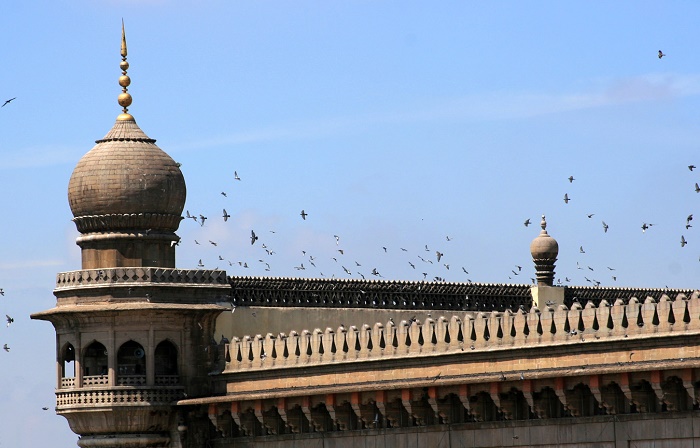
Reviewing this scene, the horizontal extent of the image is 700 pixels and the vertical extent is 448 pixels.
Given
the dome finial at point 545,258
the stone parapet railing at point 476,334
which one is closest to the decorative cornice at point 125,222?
the stone parapet railing at point 476,334

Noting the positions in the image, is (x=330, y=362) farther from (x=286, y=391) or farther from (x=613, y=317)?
(x=613, y=317)

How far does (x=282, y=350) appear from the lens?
1640 inches

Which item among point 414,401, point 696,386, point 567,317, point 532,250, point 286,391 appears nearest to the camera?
point 696,386

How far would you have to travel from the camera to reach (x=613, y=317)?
34.2 m

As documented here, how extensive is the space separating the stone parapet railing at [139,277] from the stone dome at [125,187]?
3.72ft

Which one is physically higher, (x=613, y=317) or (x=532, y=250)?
(x=532, y=250)

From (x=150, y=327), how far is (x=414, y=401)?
7481 mm

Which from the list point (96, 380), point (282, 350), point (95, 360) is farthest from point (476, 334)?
point (95, 360)

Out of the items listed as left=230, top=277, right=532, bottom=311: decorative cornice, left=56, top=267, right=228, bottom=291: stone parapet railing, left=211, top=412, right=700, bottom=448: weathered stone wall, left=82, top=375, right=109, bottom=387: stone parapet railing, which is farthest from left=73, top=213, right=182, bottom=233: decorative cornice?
left=211, top=412, right=700, bottom=448: weathered stone wall

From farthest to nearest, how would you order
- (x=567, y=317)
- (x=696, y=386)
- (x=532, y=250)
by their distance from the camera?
(x=532, y=250), (x=567, y=317), (x=696, y=386)

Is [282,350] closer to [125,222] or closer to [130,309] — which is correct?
[130,309]

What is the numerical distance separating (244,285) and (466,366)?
847 cm

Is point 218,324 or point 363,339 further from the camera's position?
point 218,324

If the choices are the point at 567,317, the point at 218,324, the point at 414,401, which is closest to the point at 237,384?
the point at 218,324
